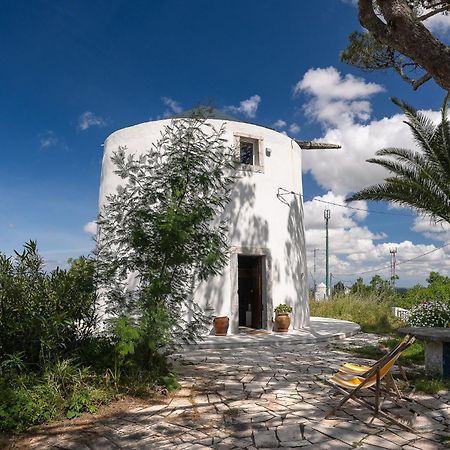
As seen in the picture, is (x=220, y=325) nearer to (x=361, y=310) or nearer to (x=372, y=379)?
(x=372, y=379)

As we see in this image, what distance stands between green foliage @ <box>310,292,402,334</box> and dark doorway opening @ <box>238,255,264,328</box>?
407 cm

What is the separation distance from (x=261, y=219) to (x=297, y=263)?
6.67ft

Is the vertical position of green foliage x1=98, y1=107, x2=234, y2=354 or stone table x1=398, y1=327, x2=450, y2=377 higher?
green foliage x1=98, y1=107, x2=234, y2=354

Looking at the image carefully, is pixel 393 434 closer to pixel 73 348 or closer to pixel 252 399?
pixel 252 399

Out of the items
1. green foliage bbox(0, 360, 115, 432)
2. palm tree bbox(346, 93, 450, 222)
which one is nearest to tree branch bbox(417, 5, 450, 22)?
palm tree bbox(346, 93, 450, 222)

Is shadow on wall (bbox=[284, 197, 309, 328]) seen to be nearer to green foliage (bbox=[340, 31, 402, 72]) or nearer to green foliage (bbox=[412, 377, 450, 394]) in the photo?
green foliage (bbox=[340, 31, 402, 72])

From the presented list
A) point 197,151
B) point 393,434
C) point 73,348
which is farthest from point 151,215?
point 393,434

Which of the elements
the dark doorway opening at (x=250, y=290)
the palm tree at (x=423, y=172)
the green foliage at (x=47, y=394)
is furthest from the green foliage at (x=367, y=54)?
the green foliage at (x=47, y=394)

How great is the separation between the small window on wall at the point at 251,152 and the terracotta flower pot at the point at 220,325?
4295mm

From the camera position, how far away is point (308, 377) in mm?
6680

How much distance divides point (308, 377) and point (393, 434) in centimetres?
249

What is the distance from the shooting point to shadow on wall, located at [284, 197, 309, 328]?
1230 cm

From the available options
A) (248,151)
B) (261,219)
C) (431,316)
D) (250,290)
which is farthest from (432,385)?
(248,151)

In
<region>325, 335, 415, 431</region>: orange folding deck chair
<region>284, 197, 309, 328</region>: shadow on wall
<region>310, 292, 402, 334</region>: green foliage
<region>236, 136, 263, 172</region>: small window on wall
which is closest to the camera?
<region>325, 335, 415, 431</region>: orange folding deck chair
